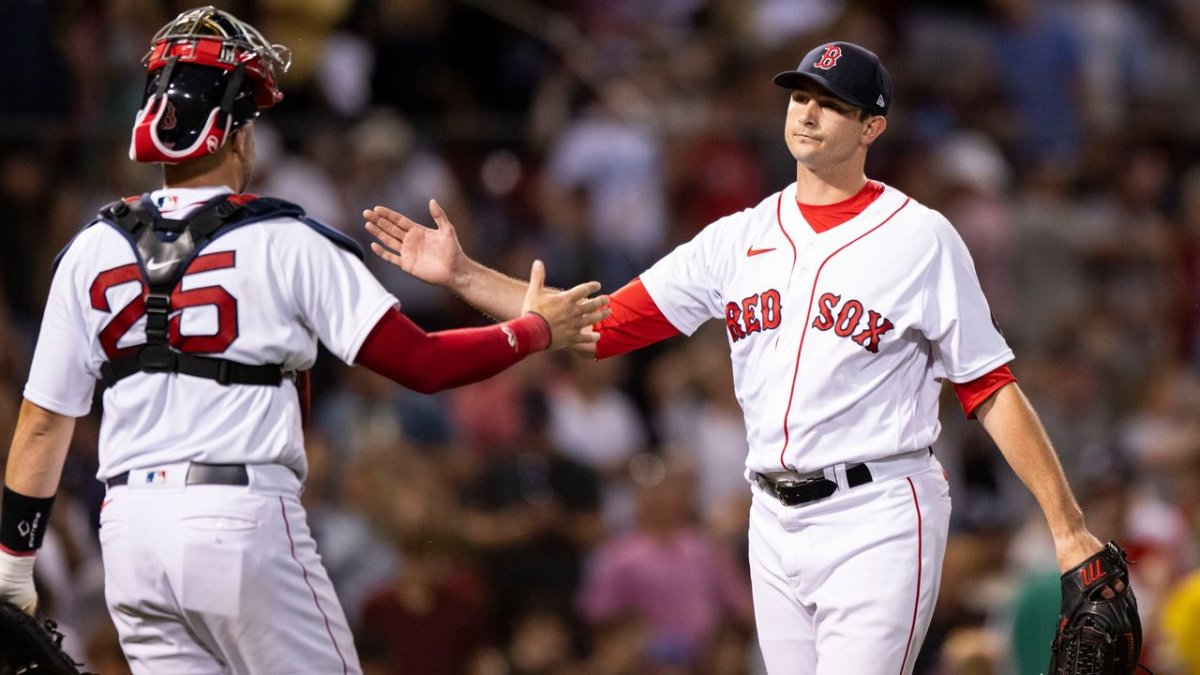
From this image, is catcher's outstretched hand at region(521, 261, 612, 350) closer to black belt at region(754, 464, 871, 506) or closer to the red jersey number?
black belt at region(754, 464, 871, 506)

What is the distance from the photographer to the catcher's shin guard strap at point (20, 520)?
17.8 ft

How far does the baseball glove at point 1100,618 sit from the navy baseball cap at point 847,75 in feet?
5.08

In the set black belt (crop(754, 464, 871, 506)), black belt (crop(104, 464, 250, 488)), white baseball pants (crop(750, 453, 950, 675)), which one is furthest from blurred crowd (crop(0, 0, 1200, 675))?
black belt (crop(104, 464, 250, 488))

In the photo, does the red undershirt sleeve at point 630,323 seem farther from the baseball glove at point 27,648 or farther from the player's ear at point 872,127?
the baseball glove at point 27,648

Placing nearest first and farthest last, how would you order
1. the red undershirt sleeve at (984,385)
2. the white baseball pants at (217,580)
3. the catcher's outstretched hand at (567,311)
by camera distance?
1. the white baseball pants at (217,580)
2. the red undershirt sleeve at (984,385)
3. the catcher's outstretched hand at (567,311)

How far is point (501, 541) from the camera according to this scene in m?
9.93

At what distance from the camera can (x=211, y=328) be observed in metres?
5.10

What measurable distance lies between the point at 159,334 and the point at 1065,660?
287 cm

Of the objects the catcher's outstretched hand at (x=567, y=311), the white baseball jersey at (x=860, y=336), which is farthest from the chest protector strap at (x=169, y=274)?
the white baseball jersey at (x=860, y=336)

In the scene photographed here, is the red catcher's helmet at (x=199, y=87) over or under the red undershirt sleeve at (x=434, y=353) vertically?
over

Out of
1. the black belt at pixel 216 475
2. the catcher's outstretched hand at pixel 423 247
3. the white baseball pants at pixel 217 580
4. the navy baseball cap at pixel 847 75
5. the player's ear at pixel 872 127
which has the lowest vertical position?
the white baseball pants at pixel 217 580

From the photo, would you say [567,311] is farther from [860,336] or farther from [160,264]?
[160,264]

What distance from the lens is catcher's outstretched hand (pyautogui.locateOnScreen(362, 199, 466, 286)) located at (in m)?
5.98

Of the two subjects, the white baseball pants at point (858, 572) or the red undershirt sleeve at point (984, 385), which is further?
the red undershirt sleeve at point (984, 385)
